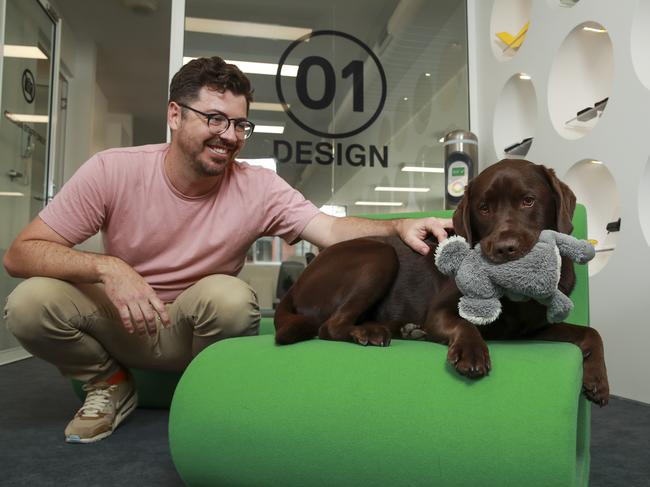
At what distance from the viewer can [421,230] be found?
75.4 inches

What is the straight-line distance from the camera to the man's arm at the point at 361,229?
191 cm

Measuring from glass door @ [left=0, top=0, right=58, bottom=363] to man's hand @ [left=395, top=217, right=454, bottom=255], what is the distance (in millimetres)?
3225

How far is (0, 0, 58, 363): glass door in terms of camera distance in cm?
428

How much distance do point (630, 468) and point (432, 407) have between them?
2.80ft

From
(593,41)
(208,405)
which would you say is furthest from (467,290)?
(593,41)

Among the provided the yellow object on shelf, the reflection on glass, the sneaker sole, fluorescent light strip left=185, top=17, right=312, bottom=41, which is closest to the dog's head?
the sneaker sole

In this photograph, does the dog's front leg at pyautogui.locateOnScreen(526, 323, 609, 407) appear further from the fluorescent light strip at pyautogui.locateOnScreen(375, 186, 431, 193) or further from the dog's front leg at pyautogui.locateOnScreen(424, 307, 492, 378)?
the fluorescent light strip at pyautogui.locateOnScreen(375, 186, 431, 193)

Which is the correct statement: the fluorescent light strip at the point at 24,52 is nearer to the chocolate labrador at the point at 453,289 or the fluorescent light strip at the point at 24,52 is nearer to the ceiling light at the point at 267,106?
the ceiling light at the point at 267,106

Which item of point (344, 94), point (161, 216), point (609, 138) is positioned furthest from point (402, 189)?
point (161, 216)

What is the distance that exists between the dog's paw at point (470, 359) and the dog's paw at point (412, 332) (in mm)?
534

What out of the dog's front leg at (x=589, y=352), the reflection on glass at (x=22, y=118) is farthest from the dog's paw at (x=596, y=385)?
the reflection on glass at (x=22, y=118)

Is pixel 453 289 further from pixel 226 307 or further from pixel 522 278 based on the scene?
pixel 226 307

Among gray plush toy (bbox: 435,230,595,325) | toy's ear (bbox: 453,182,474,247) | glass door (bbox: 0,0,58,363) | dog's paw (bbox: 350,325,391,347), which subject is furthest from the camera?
glass door (bbox: 0,0,58,363)

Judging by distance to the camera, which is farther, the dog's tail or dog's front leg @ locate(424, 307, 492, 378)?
the dog's tail
